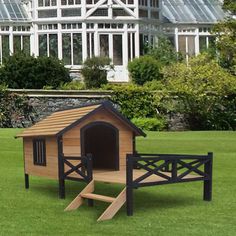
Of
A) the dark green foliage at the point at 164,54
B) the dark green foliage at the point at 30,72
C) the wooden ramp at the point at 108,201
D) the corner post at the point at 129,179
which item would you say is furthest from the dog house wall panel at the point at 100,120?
the dark green foliage at the point at 164,54

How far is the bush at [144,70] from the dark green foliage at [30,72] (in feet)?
15.2

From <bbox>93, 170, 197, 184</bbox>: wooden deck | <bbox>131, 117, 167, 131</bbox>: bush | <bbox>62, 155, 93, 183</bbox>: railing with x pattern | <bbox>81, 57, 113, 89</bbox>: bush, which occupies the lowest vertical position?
<bbox>131, 117, 167, 131</bbox>: bush

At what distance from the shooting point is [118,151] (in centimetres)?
1123

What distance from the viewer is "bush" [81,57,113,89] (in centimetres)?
3416

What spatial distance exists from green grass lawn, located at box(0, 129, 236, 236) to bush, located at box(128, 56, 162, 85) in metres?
18.8

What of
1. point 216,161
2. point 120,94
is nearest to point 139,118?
point 120,94

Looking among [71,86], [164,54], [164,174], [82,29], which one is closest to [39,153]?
[164,174]

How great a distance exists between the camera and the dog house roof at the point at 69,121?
10711mm

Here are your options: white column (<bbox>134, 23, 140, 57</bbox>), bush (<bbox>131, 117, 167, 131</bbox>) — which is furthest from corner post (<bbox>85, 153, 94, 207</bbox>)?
white column (<bbox>134, 23, 140, 57</bbox>)

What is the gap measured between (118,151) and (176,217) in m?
2.02

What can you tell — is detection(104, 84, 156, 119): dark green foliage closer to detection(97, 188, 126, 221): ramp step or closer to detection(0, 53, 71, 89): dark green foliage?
detection(0, 53, 71, 89): dark green foliage

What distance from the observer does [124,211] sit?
10172 millimetres

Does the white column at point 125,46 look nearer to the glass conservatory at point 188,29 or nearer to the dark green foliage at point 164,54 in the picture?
the dark green foliage at point 164,54

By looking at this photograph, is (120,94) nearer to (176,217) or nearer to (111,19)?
(111,19)
